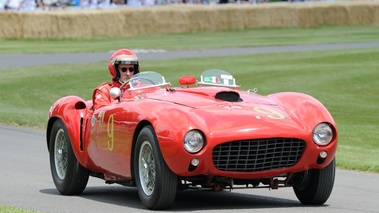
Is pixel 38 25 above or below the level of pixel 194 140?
below

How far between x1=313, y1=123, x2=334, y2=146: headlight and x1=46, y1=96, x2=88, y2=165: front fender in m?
2.39

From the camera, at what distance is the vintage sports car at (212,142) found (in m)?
8.19

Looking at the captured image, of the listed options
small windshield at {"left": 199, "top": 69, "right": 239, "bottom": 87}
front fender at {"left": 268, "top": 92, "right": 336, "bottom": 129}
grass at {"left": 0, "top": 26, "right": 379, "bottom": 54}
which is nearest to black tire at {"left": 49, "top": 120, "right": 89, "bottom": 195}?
small windshield at {"left": 199, "top": 69, "right": 239, "bottom": 87}

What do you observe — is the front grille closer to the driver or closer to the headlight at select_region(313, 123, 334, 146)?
the headlight at select_region(313, 123, 334, 146)

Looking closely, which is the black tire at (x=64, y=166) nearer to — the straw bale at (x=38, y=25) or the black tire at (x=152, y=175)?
the black tire at (x=152, y=175)

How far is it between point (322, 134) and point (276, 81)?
59.5 ft

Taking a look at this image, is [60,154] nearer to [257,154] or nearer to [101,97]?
[101,97]

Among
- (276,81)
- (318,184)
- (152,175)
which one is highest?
(152,175)

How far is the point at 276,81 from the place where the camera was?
87.4 feet

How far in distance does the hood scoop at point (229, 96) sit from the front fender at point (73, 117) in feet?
5.25

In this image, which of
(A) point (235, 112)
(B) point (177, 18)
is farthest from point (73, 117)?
(B) point (177, 18)

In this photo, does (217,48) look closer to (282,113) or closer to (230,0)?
(230,0)

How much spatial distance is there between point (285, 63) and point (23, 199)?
917 inches

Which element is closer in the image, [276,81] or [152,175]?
[152,175]
